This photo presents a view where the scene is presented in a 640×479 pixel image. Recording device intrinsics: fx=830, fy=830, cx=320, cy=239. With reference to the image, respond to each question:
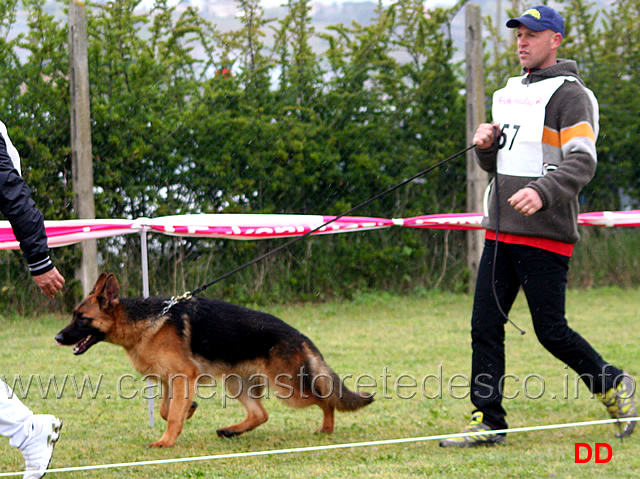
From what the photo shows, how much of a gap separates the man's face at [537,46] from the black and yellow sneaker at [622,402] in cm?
168

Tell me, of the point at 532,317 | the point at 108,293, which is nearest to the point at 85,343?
the point at 108,293

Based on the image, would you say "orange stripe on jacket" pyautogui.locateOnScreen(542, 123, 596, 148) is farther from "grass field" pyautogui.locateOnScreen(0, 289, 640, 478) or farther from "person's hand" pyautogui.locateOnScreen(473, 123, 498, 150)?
"grass field" pyautogui.locateOnScreen(0, 289, 640, 478)

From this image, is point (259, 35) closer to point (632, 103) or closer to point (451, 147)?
point (451, 147)

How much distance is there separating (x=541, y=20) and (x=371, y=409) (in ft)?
8.34

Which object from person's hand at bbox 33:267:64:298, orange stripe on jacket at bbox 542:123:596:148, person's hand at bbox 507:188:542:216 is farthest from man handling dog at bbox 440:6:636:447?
person's hand at bbox 33:267:64:298

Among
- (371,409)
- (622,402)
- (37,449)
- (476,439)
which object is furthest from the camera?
(371,409)

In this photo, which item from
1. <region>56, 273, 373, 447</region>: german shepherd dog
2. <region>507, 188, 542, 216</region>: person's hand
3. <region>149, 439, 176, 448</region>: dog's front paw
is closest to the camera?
<region>507, 188, 542, 216</region>: person's hand

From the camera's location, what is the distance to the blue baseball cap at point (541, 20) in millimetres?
4074

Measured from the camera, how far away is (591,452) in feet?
13.0

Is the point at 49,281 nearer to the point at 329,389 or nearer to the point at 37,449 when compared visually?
the point at 37,449

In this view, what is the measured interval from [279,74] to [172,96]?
4.15 ft

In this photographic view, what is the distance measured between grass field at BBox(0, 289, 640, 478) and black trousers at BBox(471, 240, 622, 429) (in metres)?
0.29

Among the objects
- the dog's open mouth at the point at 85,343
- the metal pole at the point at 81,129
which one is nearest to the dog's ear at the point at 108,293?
the dog's open mouth at the point at 85,343

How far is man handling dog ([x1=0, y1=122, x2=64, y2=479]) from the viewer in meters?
3.24
